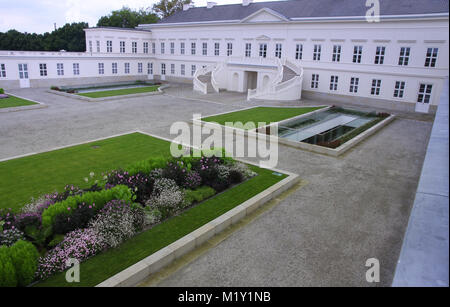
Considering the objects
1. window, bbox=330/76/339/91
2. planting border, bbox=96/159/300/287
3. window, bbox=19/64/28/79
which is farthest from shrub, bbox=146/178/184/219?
window, bbox=19/64/28/79

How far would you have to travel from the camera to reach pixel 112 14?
247 feet

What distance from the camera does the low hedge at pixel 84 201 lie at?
8945 millimetres

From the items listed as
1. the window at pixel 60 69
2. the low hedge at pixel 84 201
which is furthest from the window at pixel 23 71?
the low hedge at pixel 84 201

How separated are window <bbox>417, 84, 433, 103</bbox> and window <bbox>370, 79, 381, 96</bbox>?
157 inches

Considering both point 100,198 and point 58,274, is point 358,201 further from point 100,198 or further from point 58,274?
point 58,274

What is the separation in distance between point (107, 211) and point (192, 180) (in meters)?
3.80

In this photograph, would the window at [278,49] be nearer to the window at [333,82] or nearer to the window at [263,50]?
the window at [263,50]

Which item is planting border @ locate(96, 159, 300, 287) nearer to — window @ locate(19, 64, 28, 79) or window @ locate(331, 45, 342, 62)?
window @ locate(331, 45, 342, 62)

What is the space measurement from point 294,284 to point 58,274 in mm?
5754

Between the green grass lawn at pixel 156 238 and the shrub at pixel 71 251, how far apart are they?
0.18 m

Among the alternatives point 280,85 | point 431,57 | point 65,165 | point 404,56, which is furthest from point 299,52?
point 65,165

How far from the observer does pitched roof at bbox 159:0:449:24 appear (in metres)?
32.8

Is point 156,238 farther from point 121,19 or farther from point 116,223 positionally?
point 121,19
